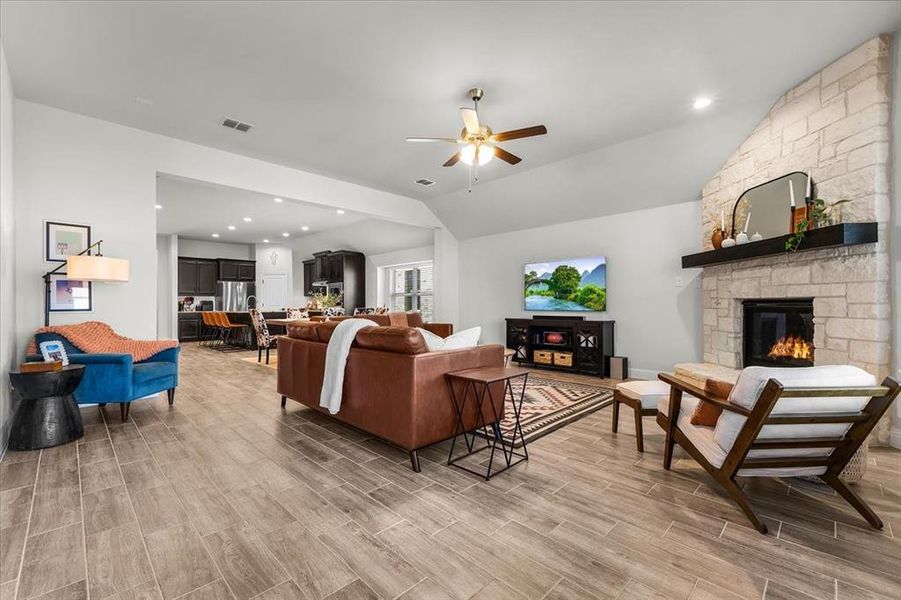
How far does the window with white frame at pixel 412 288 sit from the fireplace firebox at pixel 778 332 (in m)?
6.07

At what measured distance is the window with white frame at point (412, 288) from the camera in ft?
31.3

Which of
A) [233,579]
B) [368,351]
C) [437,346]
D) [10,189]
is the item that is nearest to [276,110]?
[10,189]

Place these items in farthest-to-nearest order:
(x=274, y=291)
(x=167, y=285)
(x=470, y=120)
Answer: (x=274, y=291), (x=167, y=285), (x=470, y=120)

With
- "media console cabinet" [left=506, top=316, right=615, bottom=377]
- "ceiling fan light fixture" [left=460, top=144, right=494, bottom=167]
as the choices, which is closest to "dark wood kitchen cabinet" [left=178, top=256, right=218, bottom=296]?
"media console cabinet" [left=506, top=316, right=615, bottom=377]

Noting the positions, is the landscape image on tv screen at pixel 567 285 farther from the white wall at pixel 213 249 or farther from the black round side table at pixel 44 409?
the white wall at pixel 213 249

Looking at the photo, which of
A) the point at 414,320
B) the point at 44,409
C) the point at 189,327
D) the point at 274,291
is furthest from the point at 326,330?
the point at 274,291

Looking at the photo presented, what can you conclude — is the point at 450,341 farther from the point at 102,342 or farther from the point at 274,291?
the point at 274,291

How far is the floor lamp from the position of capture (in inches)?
138

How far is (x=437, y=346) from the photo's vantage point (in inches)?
112

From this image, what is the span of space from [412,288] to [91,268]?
264 inches

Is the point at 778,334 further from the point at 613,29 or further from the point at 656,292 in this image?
the point at 613,29

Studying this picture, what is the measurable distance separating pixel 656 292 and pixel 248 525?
546cm

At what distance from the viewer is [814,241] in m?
3.20

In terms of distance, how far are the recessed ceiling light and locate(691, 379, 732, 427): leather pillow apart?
2877 millimetres
